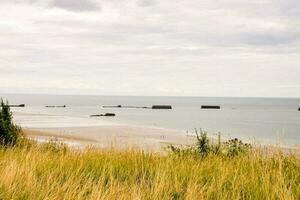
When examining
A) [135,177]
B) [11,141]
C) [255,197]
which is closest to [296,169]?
[255,197]

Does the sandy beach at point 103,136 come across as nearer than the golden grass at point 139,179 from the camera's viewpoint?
No

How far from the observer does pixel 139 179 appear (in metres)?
8.48

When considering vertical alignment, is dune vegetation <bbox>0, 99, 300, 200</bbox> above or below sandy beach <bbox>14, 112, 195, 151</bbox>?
above

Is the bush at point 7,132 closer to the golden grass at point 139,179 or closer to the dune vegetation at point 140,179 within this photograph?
the golden grass at point 139,179

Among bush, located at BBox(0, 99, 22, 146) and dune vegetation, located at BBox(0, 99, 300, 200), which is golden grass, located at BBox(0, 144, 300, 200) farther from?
bush, located at BBox(0, 99, 22, 146)

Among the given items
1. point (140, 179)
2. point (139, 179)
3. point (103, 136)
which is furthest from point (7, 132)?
point (103, 136)

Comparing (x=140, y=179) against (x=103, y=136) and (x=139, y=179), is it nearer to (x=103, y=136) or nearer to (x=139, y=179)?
(x=139, y=179)

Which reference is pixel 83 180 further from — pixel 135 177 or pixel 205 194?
pixel 205 194

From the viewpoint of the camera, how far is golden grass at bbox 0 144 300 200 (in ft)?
21.3

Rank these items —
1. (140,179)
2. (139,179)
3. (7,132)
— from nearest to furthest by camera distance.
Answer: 1. (140,179)
2. (139,179)
3. (7,132)

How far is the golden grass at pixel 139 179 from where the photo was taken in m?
6.48

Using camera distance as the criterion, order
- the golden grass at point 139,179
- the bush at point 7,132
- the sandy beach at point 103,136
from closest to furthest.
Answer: the golden grass at point 139,179 < the bush at point 7,132 < the sandy beach at point 103,136

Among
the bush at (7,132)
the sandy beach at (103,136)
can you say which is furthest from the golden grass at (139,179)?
the sandy beach at (103,136)

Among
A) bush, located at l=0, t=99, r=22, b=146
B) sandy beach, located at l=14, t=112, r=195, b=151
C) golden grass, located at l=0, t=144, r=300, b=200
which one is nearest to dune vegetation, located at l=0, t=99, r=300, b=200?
golden grass, located at l=0, t=144, r=300, b=200
